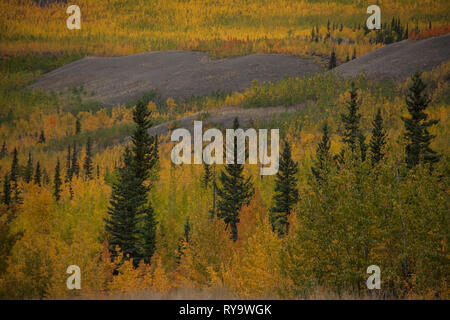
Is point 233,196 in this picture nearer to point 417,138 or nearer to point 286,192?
point 286,192

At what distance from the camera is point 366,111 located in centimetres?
16188

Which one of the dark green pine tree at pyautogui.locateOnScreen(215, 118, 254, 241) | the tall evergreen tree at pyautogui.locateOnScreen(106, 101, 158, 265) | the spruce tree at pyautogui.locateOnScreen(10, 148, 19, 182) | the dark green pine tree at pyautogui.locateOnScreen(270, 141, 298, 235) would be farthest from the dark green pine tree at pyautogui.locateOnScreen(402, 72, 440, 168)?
the spruce tree at pyautogui.locateOnScreen(10, 148, 19, 182)

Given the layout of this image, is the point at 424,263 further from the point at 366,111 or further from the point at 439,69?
the point at 439,69

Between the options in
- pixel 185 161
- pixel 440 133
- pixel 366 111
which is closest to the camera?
pixel 440 133

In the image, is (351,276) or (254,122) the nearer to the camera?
(351,276)

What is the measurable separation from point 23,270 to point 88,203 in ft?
116

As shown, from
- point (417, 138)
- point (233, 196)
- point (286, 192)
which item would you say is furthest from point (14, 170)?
point (417, 138)

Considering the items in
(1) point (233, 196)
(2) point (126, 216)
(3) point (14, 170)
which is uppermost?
(3) point (14, 170)

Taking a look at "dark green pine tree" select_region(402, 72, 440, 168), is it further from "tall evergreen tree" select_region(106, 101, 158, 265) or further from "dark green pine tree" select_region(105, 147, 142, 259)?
"dark green pine tree" select_region(105, 147, 142, 259)

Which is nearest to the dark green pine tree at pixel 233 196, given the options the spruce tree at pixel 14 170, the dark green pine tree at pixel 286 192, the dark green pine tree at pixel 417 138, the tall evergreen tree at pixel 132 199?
the dark green pine tree at pixel 286 192

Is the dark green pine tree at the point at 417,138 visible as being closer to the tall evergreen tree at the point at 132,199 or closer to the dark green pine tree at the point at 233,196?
the dark green pine tree at the point at 233,196

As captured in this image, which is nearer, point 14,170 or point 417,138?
point 417,138

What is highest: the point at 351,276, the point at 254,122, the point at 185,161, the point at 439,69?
the point at 439,69
